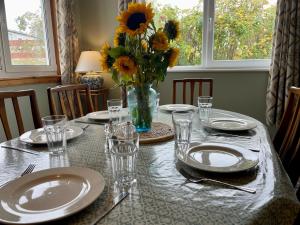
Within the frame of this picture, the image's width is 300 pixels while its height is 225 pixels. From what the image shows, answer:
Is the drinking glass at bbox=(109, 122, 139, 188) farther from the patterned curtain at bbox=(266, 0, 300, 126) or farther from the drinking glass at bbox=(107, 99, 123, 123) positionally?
the patterned curtain at bbox=(266, 0, 300, 126)

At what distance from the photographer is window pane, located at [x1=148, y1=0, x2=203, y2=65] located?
2670 mm

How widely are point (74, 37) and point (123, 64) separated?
220 cm

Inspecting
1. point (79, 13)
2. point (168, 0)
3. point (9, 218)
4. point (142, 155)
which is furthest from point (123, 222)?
point (79, 13)

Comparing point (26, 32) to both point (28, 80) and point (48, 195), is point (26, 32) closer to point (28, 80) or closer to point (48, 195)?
point (28, 80)

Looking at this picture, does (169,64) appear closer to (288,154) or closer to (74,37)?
(288,154)

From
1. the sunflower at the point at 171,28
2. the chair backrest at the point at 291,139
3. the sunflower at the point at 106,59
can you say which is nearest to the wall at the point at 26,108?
the sunflower at the point at 106,59

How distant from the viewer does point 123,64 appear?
948 millimetres

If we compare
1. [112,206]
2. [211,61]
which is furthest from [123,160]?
[211,61]

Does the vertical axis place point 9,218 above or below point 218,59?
below

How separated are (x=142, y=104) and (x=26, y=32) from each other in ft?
7.07

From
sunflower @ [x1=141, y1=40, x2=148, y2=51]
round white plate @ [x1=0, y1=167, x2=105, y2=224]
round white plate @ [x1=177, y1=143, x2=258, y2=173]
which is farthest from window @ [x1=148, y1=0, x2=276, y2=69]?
round white plate @ [x1=0, y1=167, x2=105, y2=224]

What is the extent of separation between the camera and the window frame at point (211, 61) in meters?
2.52

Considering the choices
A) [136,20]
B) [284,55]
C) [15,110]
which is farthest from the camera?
[284,55]

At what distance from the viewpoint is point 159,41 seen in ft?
3.18
